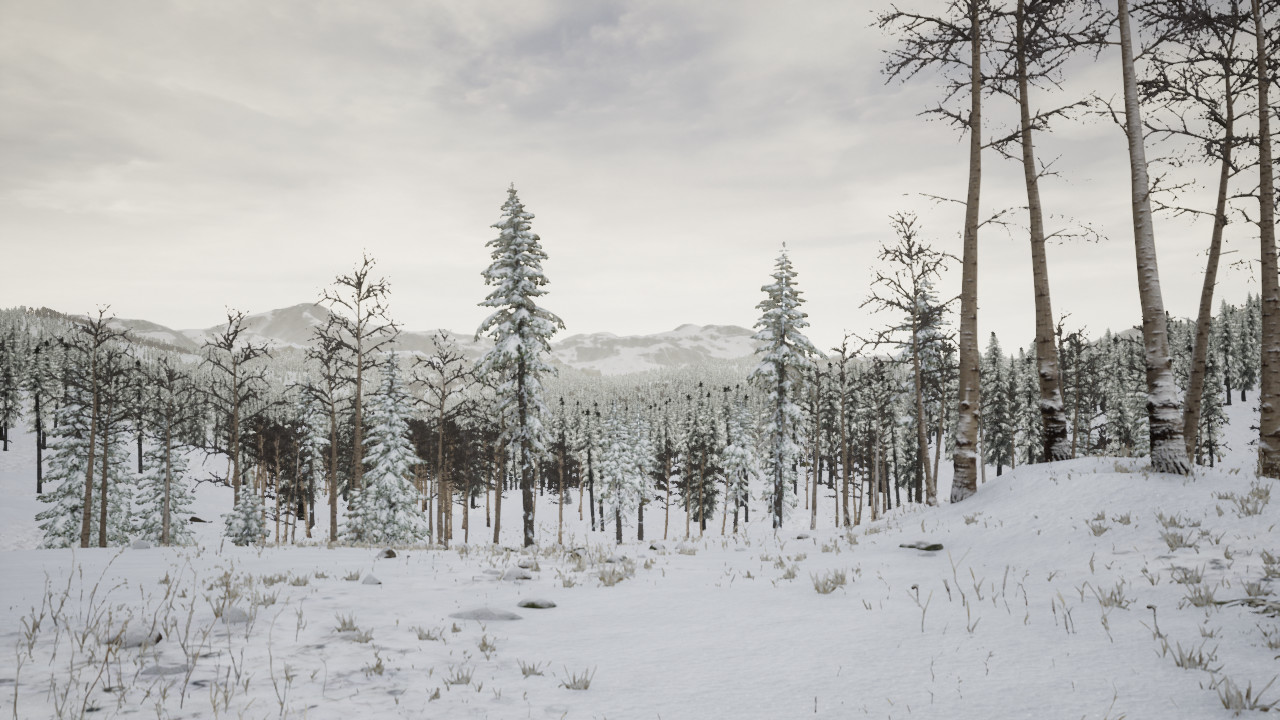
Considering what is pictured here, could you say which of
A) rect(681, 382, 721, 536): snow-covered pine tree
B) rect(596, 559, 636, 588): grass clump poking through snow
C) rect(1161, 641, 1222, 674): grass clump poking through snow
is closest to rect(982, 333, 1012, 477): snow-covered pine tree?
rect(681, 382, 721, 536): snow-covered pine tree

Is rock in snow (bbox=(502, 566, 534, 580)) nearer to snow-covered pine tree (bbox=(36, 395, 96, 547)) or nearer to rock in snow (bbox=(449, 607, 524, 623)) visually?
rock in snow (bbox=(449, 607, 524, 623))

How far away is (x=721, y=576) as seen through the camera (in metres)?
7.97

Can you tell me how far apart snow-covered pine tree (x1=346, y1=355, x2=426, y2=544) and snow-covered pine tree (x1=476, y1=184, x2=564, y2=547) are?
12065 mm

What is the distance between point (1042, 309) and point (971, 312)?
1373mm

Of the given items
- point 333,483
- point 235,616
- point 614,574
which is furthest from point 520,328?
point 235,616

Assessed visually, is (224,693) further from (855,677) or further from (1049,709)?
(1049,709)

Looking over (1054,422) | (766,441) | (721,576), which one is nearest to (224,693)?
(721,576)

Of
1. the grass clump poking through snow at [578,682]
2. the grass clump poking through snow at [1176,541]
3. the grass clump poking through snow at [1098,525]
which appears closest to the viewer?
the grass clump poking through snow at [578,682]

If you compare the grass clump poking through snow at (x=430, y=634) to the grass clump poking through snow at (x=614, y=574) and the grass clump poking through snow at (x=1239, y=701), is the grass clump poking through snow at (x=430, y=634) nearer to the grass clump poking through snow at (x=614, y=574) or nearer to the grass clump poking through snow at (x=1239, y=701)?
the grass clump poking through snow at (x=614, y=574)

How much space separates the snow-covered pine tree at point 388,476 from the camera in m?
33.0

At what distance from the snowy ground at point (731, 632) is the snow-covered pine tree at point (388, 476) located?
2564 centimetres

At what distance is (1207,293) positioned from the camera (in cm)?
1341

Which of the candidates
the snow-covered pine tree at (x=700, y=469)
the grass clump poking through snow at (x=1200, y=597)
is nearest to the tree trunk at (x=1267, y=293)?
the grass clump poking through snow at (x=1200, y=597)

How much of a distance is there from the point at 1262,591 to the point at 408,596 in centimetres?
761
